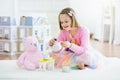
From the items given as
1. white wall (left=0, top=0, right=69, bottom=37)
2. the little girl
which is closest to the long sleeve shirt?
the little girl

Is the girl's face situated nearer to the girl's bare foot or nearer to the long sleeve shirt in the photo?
the long sleeve shirt

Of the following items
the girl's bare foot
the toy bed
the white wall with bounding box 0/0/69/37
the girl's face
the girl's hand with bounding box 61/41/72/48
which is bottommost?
the toy bed

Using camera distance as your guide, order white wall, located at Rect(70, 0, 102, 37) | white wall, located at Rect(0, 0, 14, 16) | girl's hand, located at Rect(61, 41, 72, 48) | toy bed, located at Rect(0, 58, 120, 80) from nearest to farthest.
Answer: toy bed, located at Rect(0, 58, 120, 80) < girl's hand, located at Rect(61, 41, 72, 48) < white wall, located at Rect(0, 0, 14, 16) < white wall, located at Rect(70, 0, 102, 37)

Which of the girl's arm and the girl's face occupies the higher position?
the girl's face

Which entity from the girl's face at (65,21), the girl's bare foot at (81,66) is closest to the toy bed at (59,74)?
the girl's bare foot at (81,66)

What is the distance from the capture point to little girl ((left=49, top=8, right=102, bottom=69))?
1.48m

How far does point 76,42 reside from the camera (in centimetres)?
158

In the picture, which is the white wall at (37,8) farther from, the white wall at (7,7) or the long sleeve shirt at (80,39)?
the long sleeve shirt at (80,39)

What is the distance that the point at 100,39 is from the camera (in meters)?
4.20

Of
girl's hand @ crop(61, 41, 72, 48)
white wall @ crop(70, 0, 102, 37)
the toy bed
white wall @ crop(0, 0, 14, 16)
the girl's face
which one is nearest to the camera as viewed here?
the toy bed

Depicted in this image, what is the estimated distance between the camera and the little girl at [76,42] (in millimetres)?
1478

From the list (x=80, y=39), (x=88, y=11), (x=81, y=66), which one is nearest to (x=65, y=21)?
(x=80, y=39)

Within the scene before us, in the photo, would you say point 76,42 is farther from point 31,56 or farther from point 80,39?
point 31,56
